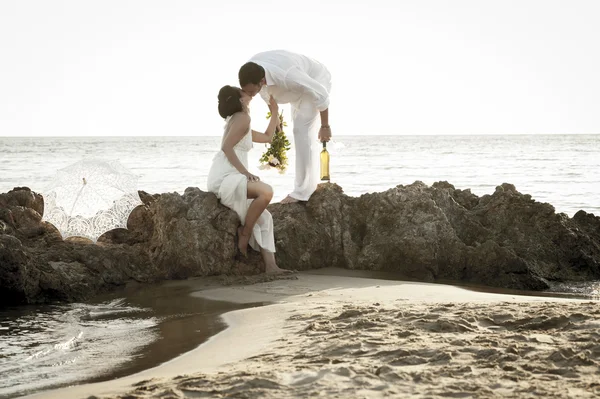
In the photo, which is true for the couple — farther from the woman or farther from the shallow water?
the shallow water

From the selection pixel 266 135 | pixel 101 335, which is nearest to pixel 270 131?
pixel 266 135

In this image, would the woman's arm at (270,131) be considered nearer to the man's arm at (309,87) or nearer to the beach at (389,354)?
the man's arm at (309,87)

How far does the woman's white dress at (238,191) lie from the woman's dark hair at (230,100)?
11 cm

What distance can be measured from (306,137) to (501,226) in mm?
2389

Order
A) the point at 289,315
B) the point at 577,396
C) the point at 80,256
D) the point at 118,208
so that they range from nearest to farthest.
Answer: the point at 577,396 → the point at 289,315 → the point at 80,256 → the point at 118,208

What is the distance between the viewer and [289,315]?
5723mm

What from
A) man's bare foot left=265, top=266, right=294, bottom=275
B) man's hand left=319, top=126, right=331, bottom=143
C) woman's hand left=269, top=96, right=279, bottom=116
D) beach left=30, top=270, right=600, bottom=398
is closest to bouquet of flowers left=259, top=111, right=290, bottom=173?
woman's hand left=269, top=96, right=279, bottom=116

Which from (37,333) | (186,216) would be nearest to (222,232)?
(186,216)

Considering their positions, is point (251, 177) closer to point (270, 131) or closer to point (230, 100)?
point (270, 131)

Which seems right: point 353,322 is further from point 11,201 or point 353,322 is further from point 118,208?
point 11,201

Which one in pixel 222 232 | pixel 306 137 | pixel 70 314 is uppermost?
pixel 306 137

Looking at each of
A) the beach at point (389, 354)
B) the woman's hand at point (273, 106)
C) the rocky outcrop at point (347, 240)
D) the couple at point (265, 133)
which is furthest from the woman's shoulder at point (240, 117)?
the beach at point (389, 354)

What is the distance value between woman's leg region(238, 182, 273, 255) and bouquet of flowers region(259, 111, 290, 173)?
28.2 inches

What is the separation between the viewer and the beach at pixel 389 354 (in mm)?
3703
